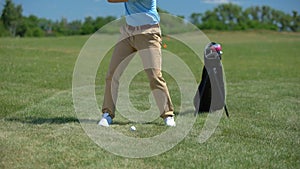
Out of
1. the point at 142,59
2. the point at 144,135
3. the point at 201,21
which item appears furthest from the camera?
the point at 201,21

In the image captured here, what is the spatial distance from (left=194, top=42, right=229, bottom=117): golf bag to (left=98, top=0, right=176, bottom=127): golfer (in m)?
1.40

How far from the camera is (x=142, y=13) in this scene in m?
6.53

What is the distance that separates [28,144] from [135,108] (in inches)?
130

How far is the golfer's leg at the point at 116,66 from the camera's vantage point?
6645 mm

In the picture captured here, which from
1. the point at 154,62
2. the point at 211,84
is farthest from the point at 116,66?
the point at 211,84

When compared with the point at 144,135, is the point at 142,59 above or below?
above

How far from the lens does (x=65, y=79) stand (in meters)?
13.3

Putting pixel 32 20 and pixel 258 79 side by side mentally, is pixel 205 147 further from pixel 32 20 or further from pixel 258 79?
pixel 32 20

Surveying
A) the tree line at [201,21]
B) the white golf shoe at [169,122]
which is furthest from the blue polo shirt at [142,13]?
the tree line at [201,21]

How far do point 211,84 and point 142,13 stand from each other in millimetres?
2200

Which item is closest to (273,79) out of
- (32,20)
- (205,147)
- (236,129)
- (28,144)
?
(236,129)

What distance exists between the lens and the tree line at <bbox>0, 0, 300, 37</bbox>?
280ft

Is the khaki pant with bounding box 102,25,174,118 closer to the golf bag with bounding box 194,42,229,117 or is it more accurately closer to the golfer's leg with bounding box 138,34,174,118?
the golfer's leg with bounding box 138,34,174,118

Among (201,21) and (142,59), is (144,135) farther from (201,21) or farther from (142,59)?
(201,21)
